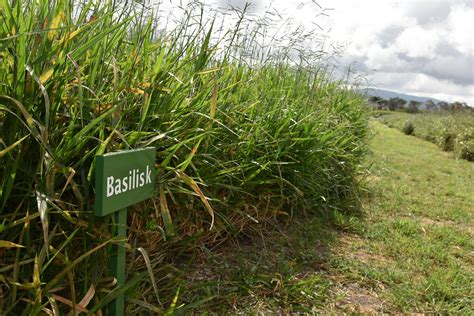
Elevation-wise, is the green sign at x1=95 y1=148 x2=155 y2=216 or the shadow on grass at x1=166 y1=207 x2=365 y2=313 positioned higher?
the green sign at x1=95 y1=148 x2=155 y2=216

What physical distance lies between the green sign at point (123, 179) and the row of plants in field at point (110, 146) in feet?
0.29

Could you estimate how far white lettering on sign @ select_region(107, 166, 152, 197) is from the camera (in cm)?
131

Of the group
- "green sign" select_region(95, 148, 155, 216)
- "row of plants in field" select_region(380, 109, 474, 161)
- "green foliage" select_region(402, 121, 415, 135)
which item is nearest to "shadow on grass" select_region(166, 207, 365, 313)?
"green sign" select_region(95, 148, 155, 216)

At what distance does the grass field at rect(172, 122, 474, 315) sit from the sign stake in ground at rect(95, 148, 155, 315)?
54 centimetres

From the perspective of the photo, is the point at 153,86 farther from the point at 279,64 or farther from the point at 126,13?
the point at 279,64

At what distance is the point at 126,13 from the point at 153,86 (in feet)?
1.35

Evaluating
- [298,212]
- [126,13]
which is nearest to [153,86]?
[126,13]

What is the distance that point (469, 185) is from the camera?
629cm

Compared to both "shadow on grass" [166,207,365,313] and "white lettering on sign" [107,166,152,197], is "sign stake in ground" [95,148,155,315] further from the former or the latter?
"shadow on grass" [166,207,365,313]

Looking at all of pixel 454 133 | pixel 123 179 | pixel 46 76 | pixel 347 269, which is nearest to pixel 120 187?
pixel 123 179

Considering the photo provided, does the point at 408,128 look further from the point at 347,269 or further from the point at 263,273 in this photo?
the point at 263,273

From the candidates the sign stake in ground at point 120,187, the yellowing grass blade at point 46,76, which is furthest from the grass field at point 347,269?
the yellowing grass blade at point 46,76

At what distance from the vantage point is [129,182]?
1418mm

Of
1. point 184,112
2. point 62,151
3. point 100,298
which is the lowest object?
point 100,298
